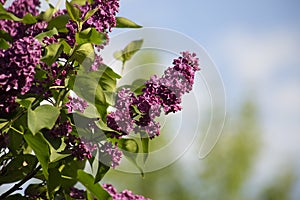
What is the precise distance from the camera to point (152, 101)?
1.01m

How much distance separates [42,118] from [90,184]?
0.73 feet

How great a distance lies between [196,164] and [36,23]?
9.31m

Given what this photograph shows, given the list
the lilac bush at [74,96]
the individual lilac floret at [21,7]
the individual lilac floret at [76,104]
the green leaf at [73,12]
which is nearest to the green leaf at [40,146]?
the lilac bush at [74,96]

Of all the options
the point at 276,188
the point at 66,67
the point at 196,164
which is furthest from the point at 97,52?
the point at 276,188

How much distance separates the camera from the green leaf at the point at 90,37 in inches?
39.0

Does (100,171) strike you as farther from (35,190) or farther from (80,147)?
(35,190)

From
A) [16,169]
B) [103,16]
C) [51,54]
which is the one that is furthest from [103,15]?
[16,169]

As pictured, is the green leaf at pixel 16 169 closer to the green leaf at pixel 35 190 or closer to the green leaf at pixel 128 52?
the green leaf at pixel 35 190

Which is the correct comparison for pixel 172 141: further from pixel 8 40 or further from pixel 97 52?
pixel 8 40

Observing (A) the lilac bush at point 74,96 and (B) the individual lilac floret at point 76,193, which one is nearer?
(A) the lilac bush at point 74,96

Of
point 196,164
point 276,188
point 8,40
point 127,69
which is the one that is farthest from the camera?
point 276,188

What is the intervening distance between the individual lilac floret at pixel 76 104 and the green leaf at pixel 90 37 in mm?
102

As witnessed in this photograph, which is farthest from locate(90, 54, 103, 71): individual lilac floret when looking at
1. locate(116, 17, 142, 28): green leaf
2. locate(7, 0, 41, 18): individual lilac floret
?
locate(7, 0, 41, 18): individual lilac floret

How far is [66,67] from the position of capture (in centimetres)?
105
